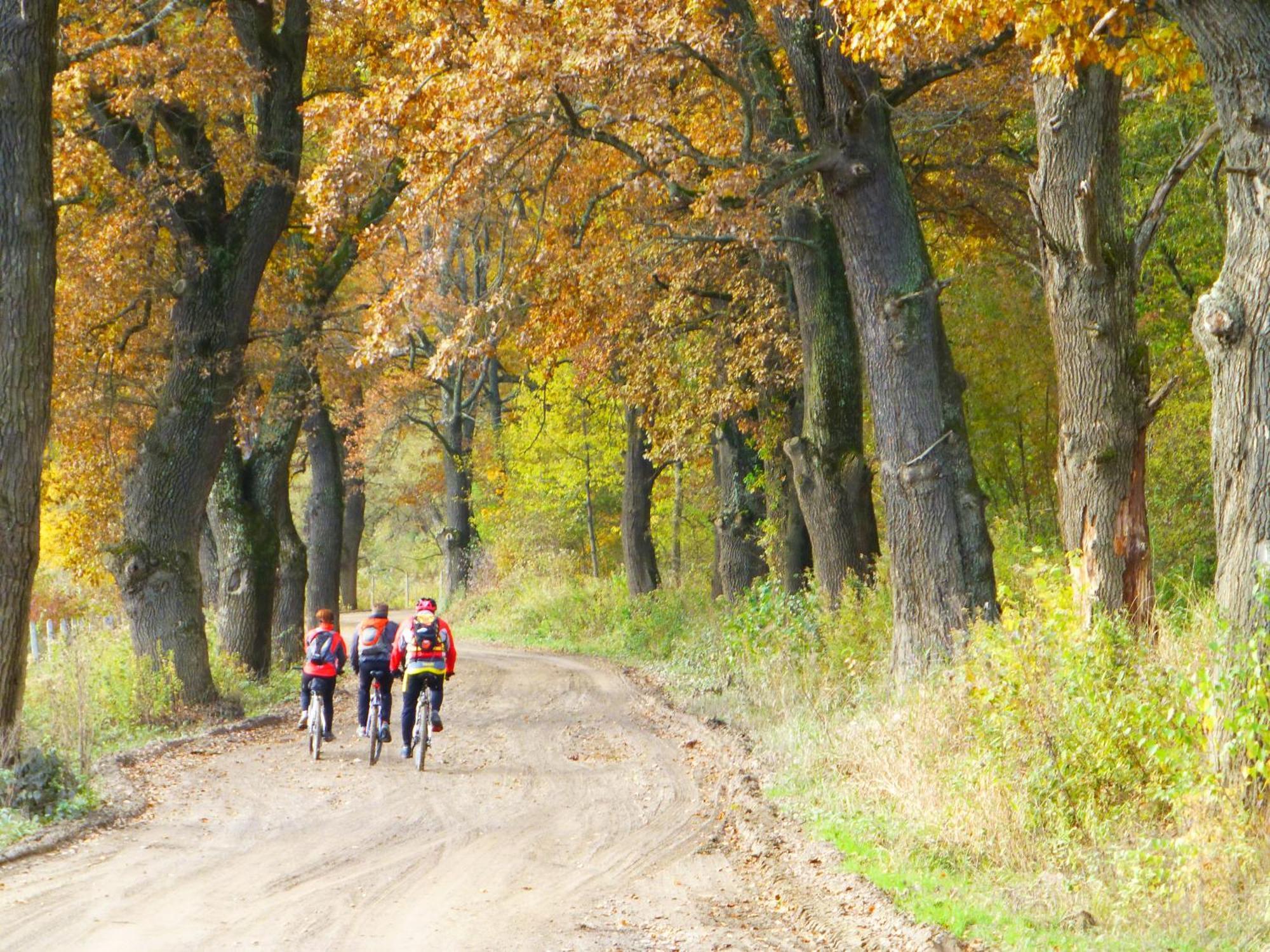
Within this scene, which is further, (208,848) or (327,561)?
(327,561)

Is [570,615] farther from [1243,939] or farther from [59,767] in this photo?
[1243,939]

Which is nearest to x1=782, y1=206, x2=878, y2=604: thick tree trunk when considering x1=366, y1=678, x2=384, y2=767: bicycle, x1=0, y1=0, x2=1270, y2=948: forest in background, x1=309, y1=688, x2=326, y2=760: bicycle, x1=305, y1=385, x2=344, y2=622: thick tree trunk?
x1=0, y1=0, x2=1270, y2=948: forest in background

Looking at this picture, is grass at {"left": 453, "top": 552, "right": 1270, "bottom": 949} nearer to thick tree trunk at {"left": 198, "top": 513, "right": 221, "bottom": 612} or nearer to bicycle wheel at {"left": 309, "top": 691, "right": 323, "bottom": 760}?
bicycle wheel at {"left": 309, "top": 691, "right": 323, "bottom": 760}

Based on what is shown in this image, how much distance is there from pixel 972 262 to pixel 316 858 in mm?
18360

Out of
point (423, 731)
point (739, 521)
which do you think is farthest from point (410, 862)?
point (739, 521)

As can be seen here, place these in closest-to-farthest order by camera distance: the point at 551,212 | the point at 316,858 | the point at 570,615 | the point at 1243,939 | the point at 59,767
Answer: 1. the point at 1243,939
2. the point at 316,858
3. the point at 59,767
4. the point at 551,212
5. the point at 570,615

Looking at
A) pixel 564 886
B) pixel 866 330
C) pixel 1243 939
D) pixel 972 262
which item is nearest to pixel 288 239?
pixel 972 262

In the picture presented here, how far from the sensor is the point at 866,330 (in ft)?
46.6

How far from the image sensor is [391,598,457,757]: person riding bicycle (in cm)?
1510

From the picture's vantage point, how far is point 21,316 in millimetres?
12203

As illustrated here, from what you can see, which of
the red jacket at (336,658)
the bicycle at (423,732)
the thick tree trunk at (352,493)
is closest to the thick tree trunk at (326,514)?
the thick tree trunk at (352,493)

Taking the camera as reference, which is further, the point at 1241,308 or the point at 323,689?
the point at 323,689

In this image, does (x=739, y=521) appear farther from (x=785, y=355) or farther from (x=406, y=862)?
(x=406, y=862)

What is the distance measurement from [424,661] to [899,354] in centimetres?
635
